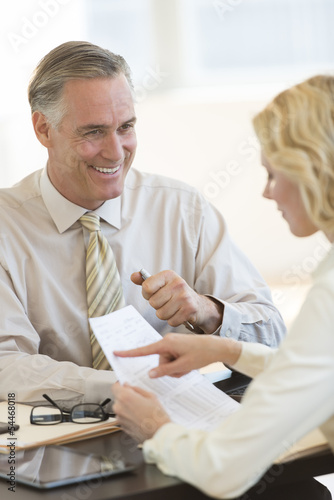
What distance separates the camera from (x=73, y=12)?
5.13 meters

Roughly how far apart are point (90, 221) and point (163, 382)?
749 millimetres

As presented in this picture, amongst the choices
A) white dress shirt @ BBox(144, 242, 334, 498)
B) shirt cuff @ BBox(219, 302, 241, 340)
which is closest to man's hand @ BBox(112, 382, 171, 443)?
white dress shirt @ BBox(144, 242, 334, 498)

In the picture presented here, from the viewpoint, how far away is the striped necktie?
1.88 m

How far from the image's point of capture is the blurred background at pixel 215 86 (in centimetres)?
523

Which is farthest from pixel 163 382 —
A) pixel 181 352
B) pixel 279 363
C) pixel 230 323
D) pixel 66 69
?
pixel 66 69

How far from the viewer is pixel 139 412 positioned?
1.20 m

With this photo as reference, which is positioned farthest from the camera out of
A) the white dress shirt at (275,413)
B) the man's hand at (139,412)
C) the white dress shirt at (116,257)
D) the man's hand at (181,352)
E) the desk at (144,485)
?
the white dress shirt at (116,257)

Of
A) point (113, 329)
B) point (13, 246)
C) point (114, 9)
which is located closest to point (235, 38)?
point (114, 9)

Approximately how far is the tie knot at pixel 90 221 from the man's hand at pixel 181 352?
2.30ft

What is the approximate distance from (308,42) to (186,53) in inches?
39.1

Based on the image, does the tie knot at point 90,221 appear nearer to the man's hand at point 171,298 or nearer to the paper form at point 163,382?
the man's hand at point 171,298

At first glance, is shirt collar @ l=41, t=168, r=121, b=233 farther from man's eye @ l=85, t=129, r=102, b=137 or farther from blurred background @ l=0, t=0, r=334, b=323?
blurred background @ l=0, t=0, r=334, b=323

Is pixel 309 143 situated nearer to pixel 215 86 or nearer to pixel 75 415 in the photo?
pixel 75 415

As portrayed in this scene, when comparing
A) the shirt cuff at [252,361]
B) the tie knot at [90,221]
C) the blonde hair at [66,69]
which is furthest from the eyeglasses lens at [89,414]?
the blonde hair at [66,69]
